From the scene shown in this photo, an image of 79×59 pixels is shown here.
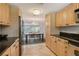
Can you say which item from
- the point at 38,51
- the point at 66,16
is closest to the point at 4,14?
the point at 38,51

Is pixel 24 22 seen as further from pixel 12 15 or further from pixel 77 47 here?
pixel 77 47

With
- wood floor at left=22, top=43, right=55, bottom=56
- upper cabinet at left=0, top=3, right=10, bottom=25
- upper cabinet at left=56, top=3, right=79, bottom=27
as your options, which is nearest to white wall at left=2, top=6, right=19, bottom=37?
upper cabinet at left=0, top=3, right=10, bottom=25

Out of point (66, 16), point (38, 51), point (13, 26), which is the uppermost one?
point (66, 16)

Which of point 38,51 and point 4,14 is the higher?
point 4,14

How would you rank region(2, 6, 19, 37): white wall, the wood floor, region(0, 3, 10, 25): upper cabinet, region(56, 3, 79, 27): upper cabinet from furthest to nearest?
1. region(2, 6, 19, 37): white wall
2. region(56, 3, 79, 27): upper cabinet
3. the wood floor
4. region(0, 3, 10, 25): upper cabinet

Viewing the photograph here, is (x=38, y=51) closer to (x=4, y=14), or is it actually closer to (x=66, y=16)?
(x=66, y=16)

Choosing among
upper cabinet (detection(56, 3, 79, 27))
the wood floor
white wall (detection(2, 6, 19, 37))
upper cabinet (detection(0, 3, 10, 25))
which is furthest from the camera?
white wall (detection(2, 6, 19, 37))

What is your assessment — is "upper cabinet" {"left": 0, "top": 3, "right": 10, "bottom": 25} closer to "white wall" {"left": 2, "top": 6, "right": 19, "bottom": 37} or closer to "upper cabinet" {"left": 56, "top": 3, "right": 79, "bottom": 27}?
"white wall" {"left": 2, "top": 6, "right": 19, "bottom": 37}

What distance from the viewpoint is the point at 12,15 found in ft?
11.0

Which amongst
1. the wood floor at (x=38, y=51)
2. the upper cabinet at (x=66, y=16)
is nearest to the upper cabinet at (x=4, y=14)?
the wood floor at (x=38, y=51)

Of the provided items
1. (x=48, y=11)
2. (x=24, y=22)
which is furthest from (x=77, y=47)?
(x=24, y=22)

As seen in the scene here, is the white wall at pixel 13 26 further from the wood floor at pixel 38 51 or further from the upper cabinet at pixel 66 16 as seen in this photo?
the upper cabinet at pixel 66 16

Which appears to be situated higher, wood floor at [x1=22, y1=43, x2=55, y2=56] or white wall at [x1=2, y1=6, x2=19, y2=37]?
white wall at [x1=2, y1=6, x2=19, y2=37]

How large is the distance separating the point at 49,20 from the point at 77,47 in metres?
2.33
